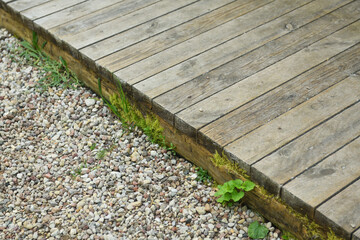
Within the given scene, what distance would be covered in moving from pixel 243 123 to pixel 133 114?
718 millimetres

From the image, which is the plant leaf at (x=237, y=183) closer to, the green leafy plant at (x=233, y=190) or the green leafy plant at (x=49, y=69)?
the green leafy plant at (x=233, y=190)

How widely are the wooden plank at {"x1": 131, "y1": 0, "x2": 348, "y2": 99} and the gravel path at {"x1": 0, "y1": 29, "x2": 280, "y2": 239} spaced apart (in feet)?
1.03

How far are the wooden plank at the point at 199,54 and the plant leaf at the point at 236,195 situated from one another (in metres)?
0.72

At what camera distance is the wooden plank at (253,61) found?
2711 mm

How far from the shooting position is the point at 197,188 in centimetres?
260

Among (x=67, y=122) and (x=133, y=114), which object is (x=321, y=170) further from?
(x=67, y=122)

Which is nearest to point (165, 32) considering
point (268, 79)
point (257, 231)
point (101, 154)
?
point (268, 79)

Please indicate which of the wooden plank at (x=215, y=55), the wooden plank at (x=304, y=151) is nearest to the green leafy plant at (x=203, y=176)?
the wooden plank at (x=304, y=151)

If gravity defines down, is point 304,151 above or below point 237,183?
above

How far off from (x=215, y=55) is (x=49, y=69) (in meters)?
1.20

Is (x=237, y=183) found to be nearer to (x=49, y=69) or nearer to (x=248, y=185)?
(x=248, y=185)

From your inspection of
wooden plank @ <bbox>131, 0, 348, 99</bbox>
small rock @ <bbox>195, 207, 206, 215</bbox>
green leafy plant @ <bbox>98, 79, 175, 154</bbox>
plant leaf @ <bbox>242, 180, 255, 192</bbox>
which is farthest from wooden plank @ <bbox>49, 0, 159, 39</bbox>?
plant leaf @ <bbox>242, 180, 255, 192</bbox>

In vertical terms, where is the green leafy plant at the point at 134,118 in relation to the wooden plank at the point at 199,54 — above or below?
below

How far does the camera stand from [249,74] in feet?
9.34
